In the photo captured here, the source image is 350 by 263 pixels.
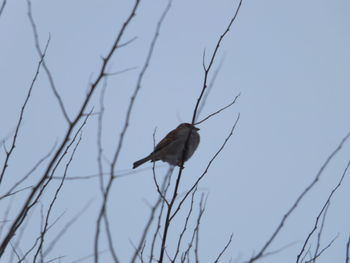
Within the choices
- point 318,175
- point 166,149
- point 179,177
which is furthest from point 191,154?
point 318,175

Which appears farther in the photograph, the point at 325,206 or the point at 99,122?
the point at 325,206

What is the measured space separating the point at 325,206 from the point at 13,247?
1974mm

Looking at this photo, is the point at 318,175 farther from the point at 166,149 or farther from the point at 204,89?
the point at 166,149

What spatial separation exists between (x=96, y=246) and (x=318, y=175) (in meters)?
1.12

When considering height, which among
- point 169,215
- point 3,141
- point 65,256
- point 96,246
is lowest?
point 96,246

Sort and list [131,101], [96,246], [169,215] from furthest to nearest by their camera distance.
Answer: [169,215], [131,101], [96,246]

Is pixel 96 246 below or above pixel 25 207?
below

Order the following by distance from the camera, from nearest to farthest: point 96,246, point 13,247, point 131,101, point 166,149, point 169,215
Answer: point 96,246 → point 131,101 → point 169,215 → point 13,247 → point 166,149

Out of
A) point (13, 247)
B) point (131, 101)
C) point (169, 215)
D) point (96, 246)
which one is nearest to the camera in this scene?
point (96, 246)

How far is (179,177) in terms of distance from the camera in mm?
3102

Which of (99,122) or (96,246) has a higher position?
(99,122)

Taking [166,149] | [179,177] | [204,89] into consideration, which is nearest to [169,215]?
[179,177]

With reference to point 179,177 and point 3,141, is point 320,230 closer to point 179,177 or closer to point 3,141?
point 179,177

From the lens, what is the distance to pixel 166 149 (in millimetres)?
8055
